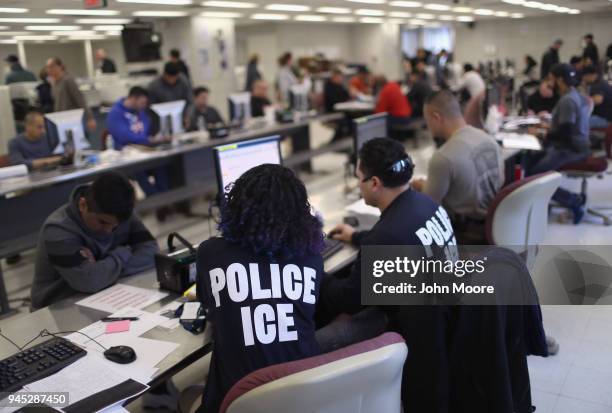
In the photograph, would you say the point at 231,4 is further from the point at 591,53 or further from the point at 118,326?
the point at 118,326

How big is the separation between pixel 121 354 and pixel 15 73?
745cm

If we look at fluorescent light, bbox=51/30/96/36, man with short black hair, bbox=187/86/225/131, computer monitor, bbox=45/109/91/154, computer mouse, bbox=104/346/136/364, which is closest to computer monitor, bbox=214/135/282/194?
computer mouse, bbox=104/346/136/364

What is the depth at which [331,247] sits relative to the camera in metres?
2.48

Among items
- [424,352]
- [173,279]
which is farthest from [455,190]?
[173,279]

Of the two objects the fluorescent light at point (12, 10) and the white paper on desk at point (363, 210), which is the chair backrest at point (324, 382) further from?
the fluorescent light at point (12, 10)

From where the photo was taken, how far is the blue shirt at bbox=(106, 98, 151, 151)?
Answer: 17.0 ft

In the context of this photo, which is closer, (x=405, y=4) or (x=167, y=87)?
(x=167, y=87)

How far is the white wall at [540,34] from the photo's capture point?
230 inches

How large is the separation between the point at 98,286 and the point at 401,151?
1.35m

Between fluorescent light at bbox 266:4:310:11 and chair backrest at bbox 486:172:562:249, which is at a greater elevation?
fluorescent light at bbox 266:4:310:11

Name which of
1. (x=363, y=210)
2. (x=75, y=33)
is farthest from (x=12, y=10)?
(x=75, y=33)

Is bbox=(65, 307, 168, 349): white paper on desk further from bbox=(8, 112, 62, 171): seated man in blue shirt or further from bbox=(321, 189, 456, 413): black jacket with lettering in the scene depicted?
bbox=(8, 112, 62, 171): seated man in blue shirt

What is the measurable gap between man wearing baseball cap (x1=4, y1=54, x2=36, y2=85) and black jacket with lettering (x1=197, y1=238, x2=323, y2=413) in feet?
24.7

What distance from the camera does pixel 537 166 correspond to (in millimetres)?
4715
